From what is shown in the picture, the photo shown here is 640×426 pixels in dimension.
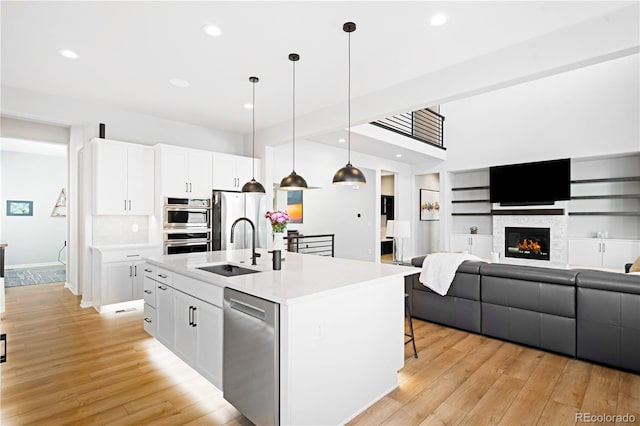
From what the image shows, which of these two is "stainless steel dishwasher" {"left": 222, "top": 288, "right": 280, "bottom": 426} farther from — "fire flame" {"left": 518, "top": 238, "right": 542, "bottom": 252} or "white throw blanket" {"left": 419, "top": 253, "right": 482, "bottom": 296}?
"fire flame" {"left": 518, "top": 238, "right": 542, "bottom": 252}

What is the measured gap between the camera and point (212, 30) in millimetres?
2787

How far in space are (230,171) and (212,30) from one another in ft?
9.74

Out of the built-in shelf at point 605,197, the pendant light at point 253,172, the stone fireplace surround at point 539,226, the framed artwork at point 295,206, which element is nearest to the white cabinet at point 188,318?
the pendant light at point 253,172

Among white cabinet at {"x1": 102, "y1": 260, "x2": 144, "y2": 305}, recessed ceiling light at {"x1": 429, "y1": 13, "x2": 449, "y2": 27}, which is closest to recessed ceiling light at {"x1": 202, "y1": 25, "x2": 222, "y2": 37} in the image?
recessed ceiling light at {"x1": 429, "y1": 13, "x2": 449, "y2": 27}

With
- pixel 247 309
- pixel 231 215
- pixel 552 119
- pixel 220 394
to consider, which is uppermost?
pixel 552 119

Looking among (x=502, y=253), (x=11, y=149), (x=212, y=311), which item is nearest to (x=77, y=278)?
(x=212, y=311)

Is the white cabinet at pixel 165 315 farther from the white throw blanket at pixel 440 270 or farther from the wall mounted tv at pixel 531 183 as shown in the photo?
the wall mounted tv at pixel 531 183

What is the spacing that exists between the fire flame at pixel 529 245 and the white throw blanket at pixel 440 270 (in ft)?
14.8

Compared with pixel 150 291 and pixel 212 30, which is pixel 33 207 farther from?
pixel 212 30

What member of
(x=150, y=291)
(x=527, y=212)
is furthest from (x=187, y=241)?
(x=527, y=212)

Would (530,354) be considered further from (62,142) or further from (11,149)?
(11,149)

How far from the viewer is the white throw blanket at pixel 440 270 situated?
364cm

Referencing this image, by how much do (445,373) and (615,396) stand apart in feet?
3.74

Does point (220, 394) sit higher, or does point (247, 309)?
point (247, 309)
